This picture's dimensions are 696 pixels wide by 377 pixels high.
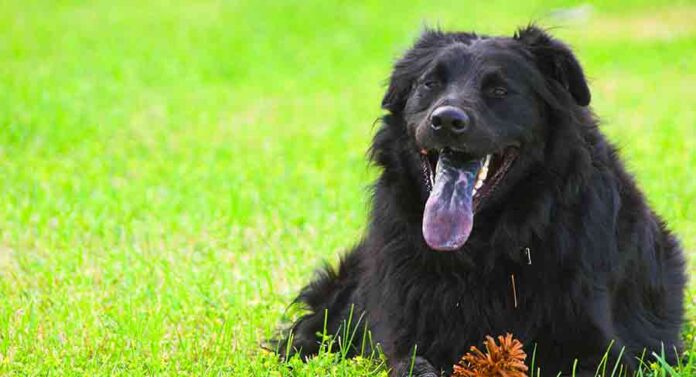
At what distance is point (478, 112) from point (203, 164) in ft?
21.7

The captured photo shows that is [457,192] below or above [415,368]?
above

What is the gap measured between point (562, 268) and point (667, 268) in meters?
1.09

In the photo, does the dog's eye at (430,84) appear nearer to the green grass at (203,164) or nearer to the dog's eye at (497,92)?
the dog's eye at (497,92)

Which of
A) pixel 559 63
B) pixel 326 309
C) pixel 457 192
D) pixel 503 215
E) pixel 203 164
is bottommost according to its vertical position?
pixel 203 164

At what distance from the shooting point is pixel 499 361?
486 centimetres

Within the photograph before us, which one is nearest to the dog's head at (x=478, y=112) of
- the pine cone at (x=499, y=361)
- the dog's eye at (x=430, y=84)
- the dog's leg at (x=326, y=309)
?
the dog's eye at (x=430, y=84)

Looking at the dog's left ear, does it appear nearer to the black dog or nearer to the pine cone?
the black dog

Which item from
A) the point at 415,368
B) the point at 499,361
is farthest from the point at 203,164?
the point at 499,361

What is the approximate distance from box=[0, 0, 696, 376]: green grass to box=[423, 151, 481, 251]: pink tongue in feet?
2.79

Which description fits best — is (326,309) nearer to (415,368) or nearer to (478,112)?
(415,368)

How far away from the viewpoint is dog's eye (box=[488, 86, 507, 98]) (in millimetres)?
5191

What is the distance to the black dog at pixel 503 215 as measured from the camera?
5.11 metres

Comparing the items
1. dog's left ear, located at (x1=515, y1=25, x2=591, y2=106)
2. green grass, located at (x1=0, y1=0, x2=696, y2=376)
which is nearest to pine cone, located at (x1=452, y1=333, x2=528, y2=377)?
green grass, located at (x1=0, y1=0, x2=696, y2=376)

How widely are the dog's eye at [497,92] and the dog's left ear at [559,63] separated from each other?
245 mm
